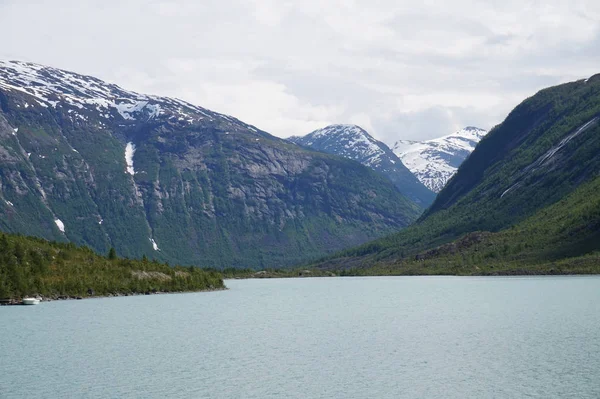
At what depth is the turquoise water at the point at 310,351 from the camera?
6950 cm

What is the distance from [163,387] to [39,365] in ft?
65.9

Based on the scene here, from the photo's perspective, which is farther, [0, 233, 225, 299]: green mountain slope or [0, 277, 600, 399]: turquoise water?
[0, 233, 225, 299]: green mountain slope

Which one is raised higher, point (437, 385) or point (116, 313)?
point (116, 313)

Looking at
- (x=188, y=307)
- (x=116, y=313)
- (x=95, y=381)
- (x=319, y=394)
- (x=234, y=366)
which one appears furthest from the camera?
(x=188, y=307)

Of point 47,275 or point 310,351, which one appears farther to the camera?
point 47,275

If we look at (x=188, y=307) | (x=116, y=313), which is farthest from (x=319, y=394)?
(x=188, y=307)

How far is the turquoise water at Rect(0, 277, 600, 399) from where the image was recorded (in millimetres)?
69500

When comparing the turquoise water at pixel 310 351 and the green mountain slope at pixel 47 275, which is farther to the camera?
the green mountain slope at pixel 47 275

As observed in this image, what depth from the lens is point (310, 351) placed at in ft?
300

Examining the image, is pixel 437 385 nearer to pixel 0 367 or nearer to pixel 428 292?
pixel 0 367

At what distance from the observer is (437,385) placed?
229 ft

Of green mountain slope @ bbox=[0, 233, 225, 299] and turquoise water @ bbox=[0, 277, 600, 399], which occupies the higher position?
green mountain slope @ bbox=[0, 233, 225, 299]

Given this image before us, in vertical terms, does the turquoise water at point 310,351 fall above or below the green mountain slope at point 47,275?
below

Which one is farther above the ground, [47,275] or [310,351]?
[47,275]
